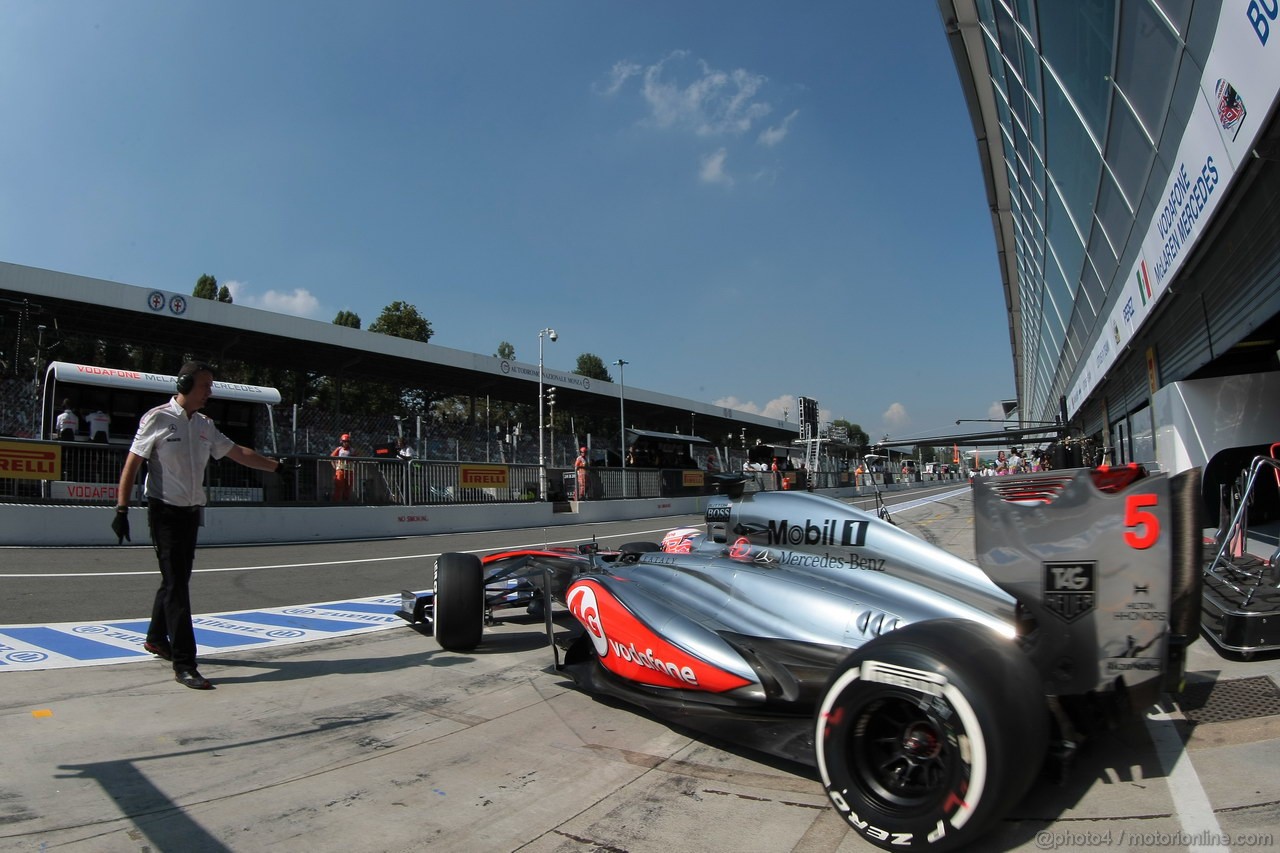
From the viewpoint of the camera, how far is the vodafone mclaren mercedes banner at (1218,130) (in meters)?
4.46

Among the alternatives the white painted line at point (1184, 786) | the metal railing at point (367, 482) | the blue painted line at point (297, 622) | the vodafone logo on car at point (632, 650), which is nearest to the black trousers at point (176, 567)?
the blue painted line at point (297, 622)

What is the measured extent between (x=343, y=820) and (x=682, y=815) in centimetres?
110

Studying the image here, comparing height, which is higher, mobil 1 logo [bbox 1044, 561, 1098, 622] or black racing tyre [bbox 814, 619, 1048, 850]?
mobil 1 logo [bbox 1044, 561, 1098, 622]

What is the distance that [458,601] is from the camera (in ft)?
14.4

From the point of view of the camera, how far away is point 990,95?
1473 centimetres

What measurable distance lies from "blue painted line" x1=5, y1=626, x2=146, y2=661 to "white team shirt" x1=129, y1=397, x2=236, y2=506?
3.90 feet

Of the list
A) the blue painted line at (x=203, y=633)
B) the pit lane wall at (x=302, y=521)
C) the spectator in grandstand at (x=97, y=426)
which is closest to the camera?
the blue painted line at (x=203, y=633)

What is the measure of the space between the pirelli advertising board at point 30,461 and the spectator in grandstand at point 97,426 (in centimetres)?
447

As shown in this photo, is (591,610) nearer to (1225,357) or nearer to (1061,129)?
(1225,357)

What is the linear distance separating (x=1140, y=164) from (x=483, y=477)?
594 inches

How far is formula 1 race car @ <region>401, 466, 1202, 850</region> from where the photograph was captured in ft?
6.35

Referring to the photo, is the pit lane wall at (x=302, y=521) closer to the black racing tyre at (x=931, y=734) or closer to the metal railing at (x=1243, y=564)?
the black racing tyre at (x=931, y=734)

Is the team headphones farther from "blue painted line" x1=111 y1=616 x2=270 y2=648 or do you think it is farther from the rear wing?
the rear wing

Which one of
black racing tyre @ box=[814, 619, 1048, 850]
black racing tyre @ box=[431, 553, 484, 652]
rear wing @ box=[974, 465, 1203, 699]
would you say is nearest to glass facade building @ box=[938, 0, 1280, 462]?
rear wing @ box=[974, 465, 1203, 699]
